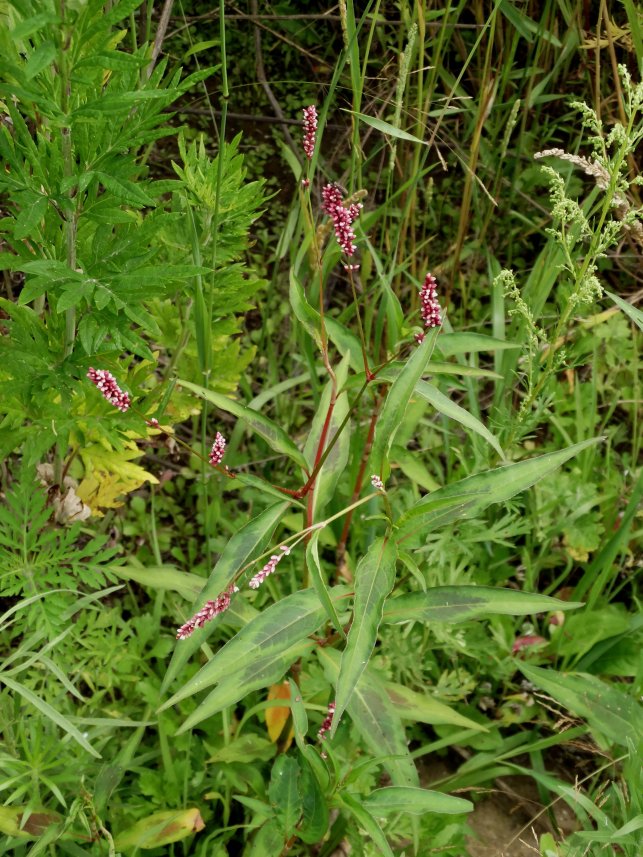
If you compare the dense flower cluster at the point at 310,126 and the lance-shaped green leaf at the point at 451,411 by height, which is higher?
the dense flower cluster at the point at 310,126

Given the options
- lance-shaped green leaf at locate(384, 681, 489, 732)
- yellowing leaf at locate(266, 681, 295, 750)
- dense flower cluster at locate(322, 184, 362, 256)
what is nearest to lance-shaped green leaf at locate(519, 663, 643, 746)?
lance-shaped green leaf at locate(384, 681, 489, 732)

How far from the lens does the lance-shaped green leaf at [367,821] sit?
3.92 feet

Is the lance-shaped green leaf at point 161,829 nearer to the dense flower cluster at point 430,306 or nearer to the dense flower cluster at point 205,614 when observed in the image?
the dense flower cluster at point 205,614

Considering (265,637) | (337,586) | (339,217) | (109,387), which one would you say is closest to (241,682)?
(265,637)

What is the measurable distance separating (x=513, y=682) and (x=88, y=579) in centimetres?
104

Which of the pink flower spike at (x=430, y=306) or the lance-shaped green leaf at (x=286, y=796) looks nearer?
the pink flower spike at (x=430, y=306)

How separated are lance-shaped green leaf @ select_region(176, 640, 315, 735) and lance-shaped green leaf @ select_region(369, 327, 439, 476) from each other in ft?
1.25

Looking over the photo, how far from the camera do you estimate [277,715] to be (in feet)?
5.41

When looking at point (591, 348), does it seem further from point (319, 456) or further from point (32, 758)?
point (32, 758)

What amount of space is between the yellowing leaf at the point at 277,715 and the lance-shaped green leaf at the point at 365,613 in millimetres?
561

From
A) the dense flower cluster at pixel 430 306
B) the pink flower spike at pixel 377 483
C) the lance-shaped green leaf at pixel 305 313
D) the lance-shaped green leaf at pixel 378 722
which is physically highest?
the dense flower cluster at pixel 430 306

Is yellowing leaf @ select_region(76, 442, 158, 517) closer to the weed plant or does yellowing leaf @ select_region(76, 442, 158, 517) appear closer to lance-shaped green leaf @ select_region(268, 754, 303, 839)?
the weed plant

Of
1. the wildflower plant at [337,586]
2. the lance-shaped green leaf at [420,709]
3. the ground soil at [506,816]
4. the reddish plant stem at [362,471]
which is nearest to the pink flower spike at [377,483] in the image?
the wildflower plant at [337,586]

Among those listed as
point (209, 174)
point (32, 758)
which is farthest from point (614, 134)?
point (32, 758)
